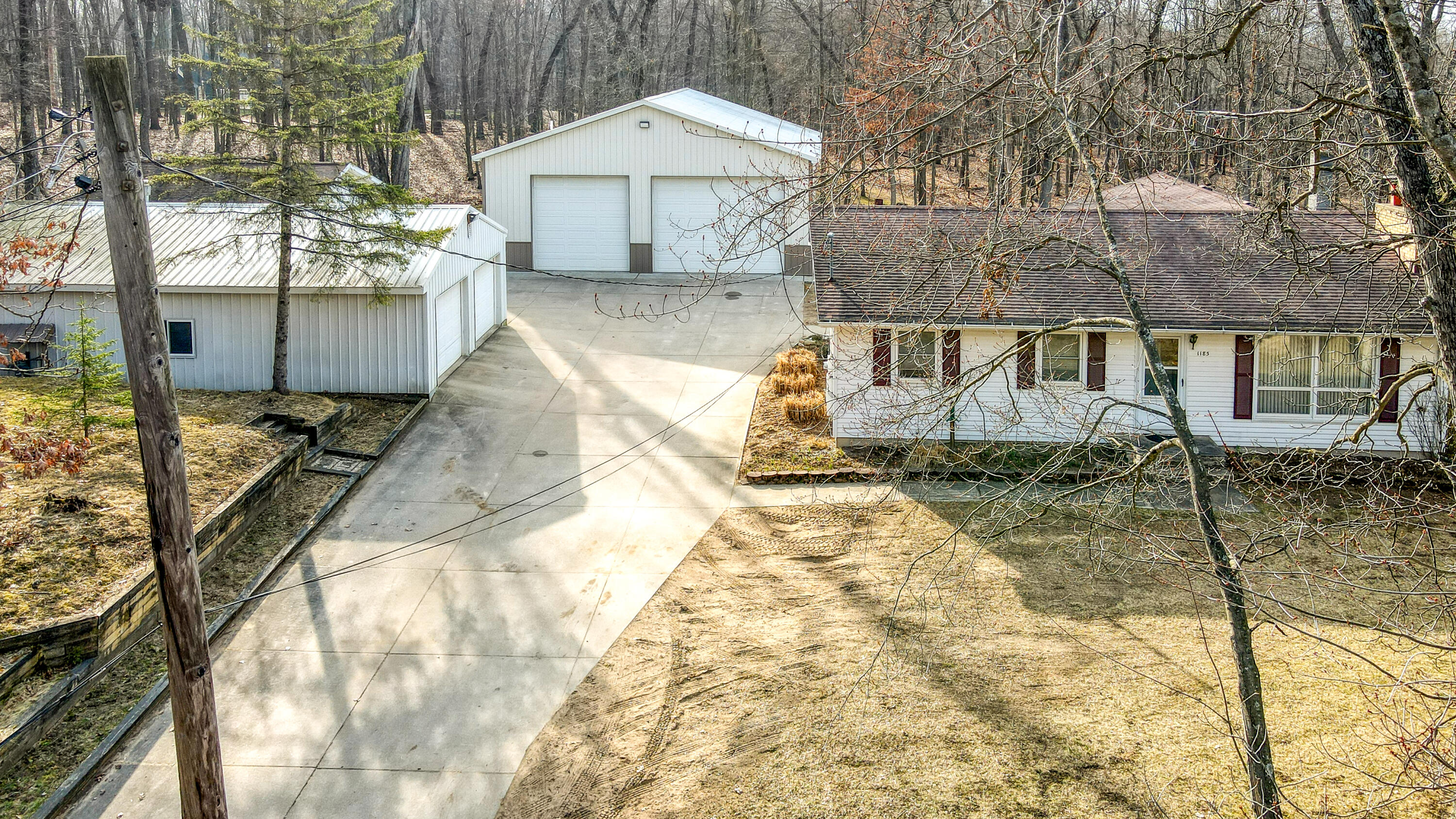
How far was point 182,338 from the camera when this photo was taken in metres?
19.6

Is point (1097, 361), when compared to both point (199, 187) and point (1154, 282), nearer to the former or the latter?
point (1154, 282)

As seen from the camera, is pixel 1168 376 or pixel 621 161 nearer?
pixel 1168 376

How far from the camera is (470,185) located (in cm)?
4147

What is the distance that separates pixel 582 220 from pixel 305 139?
41.6 ft

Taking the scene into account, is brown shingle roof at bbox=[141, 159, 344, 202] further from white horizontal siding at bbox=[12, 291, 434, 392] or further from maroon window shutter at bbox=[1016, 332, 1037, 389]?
maroon window shutter at bbox=[1016, 332, 1037, 389]

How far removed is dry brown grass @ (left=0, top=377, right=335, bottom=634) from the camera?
11.7m

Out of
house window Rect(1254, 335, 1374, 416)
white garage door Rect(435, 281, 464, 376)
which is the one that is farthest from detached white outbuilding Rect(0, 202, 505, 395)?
house window Rect(1254, 335, 1374, 416)

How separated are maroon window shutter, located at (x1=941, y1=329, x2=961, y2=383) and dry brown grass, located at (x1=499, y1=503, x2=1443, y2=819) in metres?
3.95

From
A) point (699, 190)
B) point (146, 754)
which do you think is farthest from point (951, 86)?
point (699, 190)

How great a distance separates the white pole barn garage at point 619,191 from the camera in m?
29.5

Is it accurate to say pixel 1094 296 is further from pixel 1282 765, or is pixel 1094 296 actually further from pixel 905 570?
pixel 1282 765

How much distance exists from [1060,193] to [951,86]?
1257 inches

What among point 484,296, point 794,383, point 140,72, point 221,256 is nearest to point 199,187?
point 221,256

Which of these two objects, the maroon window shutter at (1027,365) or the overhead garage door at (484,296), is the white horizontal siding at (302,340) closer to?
the overhead garage door at (484,296)
